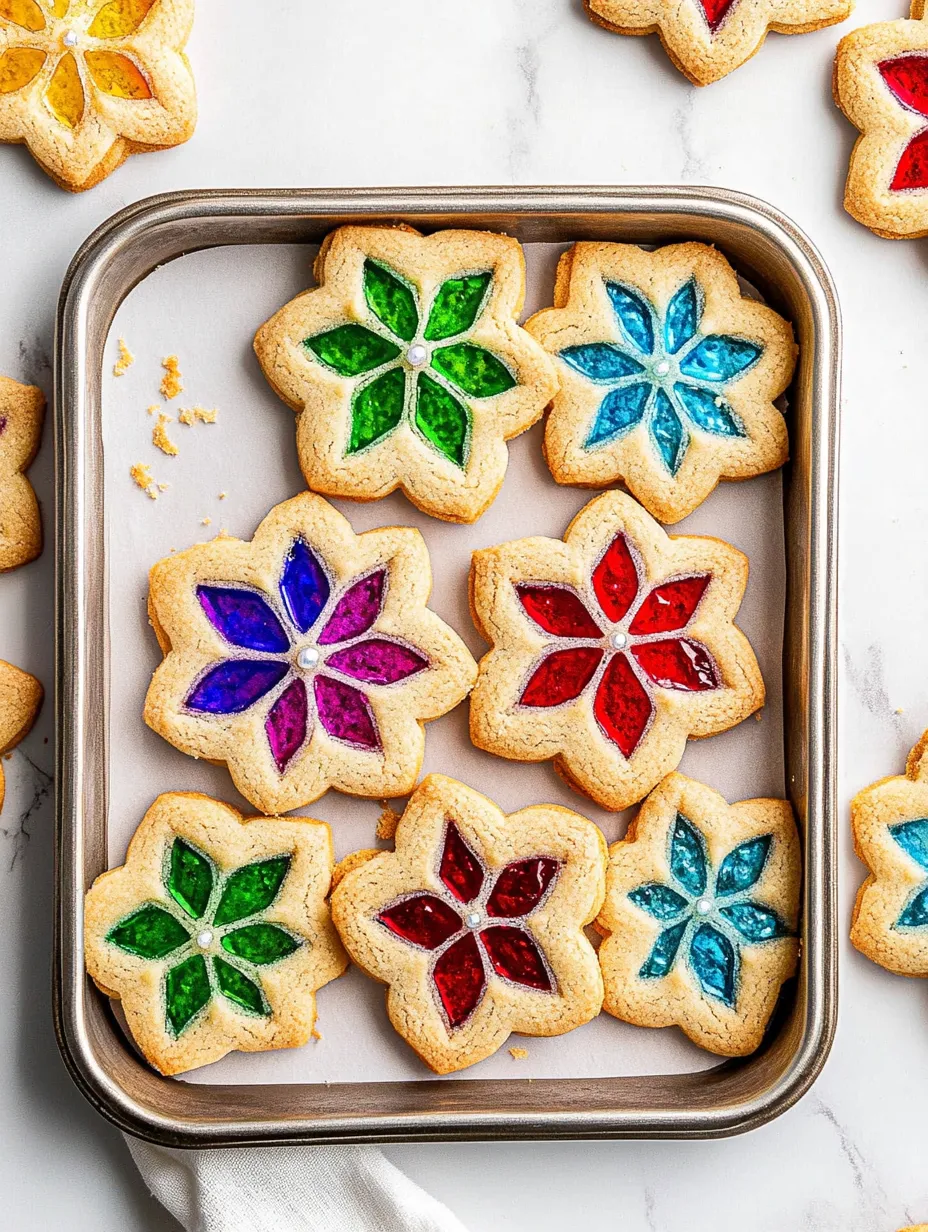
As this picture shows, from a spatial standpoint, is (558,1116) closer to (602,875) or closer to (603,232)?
(602,875)

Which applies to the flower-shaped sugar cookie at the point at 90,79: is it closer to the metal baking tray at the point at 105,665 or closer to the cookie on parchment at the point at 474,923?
the metal baking tray at the point at 105,665

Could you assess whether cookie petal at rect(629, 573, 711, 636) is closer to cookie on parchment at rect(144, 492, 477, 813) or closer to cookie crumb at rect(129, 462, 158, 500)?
cookie on parchment at rect(144, 492, 477, 813)

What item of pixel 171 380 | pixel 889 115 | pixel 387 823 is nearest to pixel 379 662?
pixel 387 823

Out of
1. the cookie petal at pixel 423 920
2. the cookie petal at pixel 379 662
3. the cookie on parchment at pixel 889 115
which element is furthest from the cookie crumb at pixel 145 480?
the cookie on parchment at pixel 889 115

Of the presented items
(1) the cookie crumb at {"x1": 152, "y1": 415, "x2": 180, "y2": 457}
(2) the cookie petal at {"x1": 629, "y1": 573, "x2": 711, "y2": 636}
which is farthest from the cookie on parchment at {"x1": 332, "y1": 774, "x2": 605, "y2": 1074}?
(1) the cookie crumb at {"x1": 152, "y1": 415, "x2": 180, "y2": 457}

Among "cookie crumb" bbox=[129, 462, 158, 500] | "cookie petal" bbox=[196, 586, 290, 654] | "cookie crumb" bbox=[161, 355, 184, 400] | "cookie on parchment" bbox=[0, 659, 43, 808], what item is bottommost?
"cookie on parchment" bbox=[0, 659, 43, 808]

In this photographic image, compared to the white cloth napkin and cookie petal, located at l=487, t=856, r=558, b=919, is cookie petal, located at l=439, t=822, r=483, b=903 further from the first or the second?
the white cloth napkin

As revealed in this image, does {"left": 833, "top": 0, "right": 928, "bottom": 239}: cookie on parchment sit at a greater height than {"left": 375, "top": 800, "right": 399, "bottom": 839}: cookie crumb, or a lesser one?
greater

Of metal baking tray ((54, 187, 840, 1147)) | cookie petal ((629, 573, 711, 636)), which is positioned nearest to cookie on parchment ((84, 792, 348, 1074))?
metal baking tray ((54, 187, 840, 1147))
